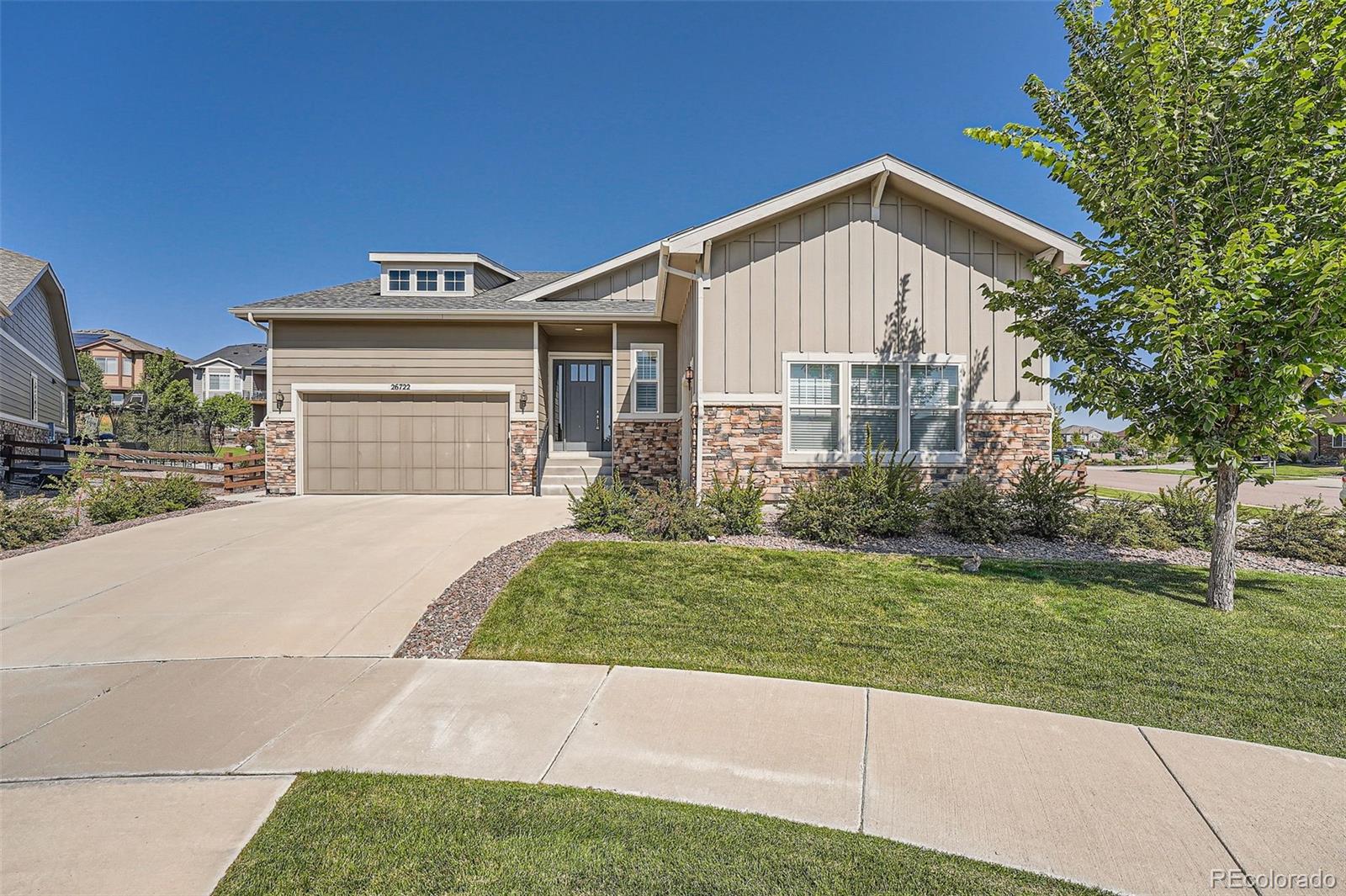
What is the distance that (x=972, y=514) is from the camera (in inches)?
292

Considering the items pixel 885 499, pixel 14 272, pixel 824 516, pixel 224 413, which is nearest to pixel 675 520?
pixel 824 516

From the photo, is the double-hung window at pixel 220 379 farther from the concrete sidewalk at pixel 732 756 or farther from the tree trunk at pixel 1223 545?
the tree trunk at pixel 1223 545

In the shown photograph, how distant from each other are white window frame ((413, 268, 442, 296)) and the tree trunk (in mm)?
14228

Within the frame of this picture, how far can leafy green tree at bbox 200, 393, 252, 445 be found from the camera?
32.2m

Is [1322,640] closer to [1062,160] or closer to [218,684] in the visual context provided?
[1062,160]

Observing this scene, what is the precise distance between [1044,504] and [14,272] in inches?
948

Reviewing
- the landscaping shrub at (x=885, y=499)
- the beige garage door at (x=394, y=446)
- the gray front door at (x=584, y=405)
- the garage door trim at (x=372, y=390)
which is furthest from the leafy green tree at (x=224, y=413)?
the landscaping shrub at (x=885, y=499)

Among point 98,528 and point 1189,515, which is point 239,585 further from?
point 1189,515

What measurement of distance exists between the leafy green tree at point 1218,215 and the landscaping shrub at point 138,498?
12856mm

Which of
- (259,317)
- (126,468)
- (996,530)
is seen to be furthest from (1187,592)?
(126,468)

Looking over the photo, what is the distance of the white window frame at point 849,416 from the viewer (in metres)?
8.95

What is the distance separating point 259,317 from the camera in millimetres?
12242

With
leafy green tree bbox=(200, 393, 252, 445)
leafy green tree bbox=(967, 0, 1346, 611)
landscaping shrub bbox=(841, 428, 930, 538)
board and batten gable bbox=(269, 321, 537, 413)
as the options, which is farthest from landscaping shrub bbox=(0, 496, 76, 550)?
leafy green tree bbox=(200, 393, 252, 445)

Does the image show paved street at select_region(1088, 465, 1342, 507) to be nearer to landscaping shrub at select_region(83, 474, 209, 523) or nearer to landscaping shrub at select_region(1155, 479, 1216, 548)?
landscaping shrub at select_region(1155, 479, 1216, 548)
